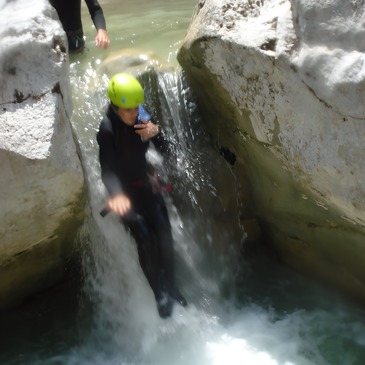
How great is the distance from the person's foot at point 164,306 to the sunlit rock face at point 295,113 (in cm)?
111

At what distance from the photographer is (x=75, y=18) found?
16.1 ft

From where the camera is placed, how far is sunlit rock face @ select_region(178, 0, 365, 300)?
9.88 ft

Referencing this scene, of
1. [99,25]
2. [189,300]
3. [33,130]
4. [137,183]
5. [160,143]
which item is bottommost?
[189,300]

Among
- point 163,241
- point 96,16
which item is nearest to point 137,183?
point 163,241

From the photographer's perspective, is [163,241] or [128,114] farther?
[163,241]

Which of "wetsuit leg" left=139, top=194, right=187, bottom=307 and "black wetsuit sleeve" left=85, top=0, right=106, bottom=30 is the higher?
"black wetsuit sleeve" left=85, top=0, right=106, bottom=30

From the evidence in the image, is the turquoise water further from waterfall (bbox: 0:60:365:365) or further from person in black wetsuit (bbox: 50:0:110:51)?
person in black wetsuit (bbox: 50:0:110:51)

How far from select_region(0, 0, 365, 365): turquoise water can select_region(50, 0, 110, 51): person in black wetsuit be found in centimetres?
45

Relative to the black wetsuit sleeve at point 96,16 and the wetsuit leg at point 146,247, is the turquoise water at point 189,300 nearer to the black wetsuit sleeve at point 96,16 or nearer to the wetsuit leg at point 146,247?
the wetsuit leg at point 146,247

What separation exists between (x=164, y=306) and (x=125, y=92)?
148 cm

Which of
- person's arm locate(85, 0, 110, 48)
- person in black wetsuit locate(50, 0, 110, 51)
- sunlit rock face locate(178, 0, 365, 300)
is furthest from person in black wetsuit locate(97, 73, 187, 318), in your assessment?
person in black wetsuit locate(50, 0, 110, 51)

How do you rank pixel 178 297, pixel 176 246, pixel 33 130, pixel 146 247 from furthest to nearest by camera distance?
1. pixel 176 246
2. pixel 178 297
3. pixel 146 247
4. pixel 33 130

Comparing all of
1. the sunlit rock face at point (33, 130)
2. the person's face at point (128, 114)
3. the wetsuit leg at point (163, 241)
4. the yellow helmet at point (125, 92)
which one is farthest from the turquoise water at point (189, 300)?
the yellow helmet at point (125, 92)

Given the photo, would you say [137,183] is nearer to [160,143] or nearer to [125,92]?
[160,143]
